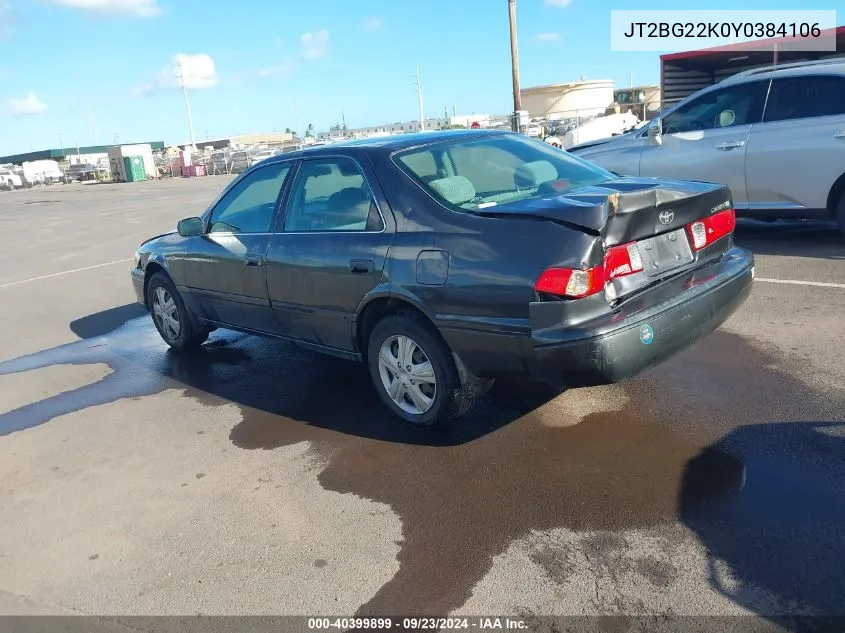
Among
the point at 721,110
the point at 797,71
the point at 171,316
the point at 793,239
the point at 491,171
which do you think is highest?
the point at 797,71

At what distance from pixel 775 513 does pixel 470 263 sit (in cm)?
177

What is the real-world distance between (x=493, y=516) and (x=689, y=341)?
144 centimetres

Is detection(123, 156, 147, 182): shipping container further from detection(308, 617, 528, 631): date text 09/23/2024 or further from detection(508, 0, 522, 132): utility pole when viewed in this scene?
detection(308, 617, 528, 631): date text 09/23/2024

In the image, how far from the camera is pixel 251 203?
5.32 metres

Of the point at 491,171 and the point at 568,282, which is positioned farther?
the point at 491,171

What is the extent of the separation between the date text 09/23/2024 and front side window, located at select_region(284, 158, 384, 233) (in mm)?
2177

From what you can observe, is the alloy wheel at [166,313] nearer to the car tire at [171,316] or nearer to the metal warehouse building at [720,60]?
the car tire at [171,316]

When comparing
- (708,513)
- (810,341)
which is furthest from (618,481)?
(810,341)

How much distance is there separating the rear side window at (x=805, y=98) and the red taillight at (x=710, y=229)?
13.4 feet

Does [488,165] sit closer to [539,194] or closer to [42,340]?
[539,194]

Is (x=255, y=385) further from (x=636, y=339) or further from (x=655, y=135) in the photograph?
(x=655, y=135)

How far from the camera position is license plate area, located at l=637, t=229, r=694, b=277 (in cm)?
368

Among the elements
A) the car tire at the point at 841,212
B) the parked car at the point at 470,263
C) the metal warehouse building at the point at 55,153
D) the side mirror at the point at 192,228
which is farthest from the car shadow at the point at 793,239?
the metal warehouse building at the point at 55,153

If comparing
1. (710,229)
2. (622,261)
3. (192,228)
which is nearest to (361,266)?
(622,261)
